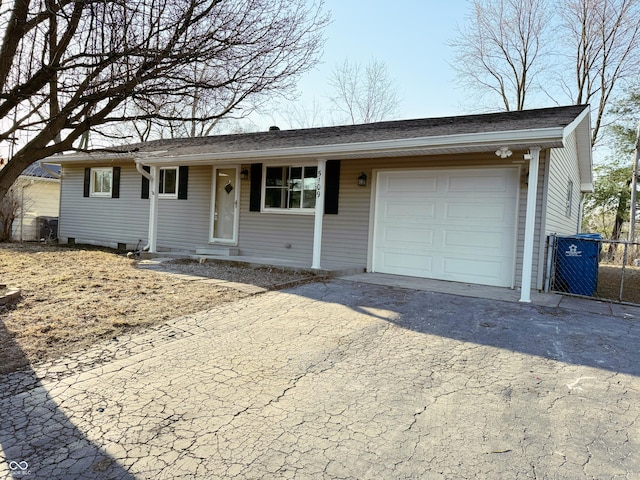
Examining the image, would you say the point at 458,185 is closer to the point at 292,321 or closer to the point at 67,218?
the point at 292,321

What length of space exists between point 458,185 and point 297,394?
531cm

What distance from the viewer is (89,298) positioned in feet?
17.1

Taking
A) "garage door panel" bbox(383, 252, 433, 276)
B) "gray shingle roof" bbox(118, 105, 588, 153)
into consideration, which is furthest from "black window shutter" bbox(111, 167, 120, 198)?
"garage door panel" bbox(383, 252, 433, 276)

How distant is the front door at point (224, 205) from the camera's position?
32.4ft

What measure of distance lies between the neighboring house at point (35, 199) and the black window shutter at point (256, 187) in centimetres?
912

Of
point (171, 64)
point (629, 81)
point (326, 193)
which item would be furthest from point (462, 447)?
point (629, 81)

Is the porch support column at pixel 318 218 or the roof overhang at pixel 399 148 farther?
the porch support column at pixel 318 218

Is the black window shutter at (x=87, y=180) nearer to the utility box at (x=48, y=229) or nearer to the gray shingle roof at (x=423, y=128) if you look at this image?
the utility box at (x=48, y=229)

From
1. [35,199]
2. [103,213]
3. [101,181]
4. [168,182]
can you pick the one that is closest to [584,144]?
[168,182]

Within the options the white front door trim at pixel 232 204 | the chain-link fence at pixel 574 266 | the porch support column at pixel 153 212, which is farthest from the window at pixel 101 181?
the chain-link fence at pixel 574 266

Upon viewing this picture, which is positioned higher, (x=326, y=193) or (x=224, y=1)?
(x=224, y=1)

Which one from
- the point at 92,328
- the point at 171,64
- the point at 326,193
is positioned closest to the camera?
the point at 92,328

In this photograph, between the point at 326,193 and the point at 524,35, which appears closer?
the point at 326,193

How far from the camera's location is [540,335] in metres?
4.22
